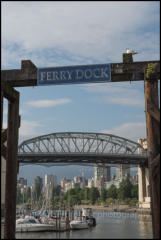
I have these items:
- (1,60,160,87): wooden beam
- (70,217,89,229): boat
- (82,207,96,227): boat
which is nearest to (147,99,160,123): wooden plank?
(1,60,160,87): wooden beam

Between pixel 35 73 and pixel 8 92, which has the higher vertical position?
pixel 35 73

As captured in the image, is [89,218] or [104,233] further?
[89,218]

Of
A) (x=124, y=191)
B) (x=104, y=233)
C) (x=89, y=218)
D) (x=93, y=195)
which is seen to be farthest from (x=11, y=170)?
(x=93, y=195)

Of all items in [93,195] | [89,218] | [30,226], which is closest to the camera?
[30,226]

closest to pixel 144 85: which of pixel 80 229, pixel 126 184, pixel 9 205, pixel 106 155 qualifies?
pixel 9 205

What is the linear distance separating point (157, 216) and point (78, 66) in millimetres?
6877

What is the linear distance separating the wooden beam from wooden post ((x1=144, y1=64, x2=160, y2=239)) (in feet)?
2.24

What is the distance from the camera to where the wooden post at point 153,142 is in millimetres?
12164

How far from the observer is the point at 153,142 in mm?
12711

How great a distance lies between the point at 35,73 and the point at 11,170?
4.34 meters

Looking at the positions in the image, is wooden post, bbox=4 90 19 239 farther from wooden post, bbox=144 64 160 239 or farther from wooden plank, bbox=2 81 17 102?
wooden post, bbox=144 64 160 239

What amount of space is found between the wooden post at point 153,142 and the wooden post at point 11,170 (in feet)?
18.9

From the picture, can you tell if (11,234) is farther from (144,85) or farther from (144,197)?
(144,197)

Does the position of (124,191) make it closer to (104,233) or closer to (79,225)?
(79,225)
